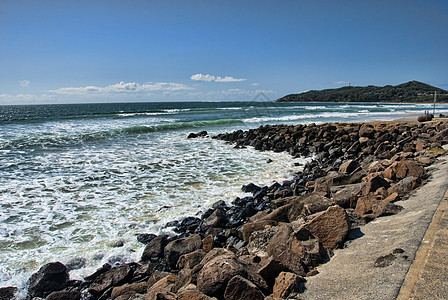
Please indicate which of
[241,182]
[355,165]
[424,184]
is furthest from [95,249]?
[355,165]

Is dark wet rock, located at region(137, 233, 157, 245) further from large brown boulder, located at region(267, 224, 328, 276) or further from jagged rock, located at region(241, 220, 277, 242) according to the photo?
large brown boulder, located at region(267, 224, 328, 276)

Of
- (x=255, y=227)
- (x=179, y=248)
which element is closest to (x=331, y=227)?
(x=255, y=227)

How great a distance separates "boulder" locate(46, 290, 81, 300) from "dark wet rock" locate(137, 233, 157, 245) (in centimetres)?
157

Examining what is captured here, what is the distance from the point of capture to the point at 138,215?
6.83 meters

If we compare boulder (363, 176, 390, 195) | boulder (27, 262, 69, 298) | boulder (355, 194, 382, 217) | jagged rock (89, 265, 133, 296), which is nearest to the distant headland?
boulder (363, 176, 390, 195)

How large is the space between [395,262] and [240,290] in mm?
1494

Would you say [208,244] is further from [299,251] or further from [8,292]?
[8,292]

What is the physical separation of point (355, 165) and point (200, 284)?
24.3 feet

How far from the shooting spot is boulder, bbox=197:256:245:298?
2910mm

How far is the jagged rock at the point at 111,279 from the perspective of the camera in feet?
14.2

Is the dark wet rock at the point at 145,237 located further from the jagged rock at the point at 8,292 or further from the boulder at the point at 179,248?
the jagged rock at the point at 8,292

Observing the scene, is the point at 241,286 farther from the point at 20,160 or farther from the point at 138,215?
the point at 20,160

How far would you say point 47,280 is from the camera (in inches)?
173

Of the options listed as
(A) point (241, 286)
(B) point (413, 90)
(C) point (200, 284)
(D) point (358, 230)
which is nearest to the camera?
(A) point (241, 286)
